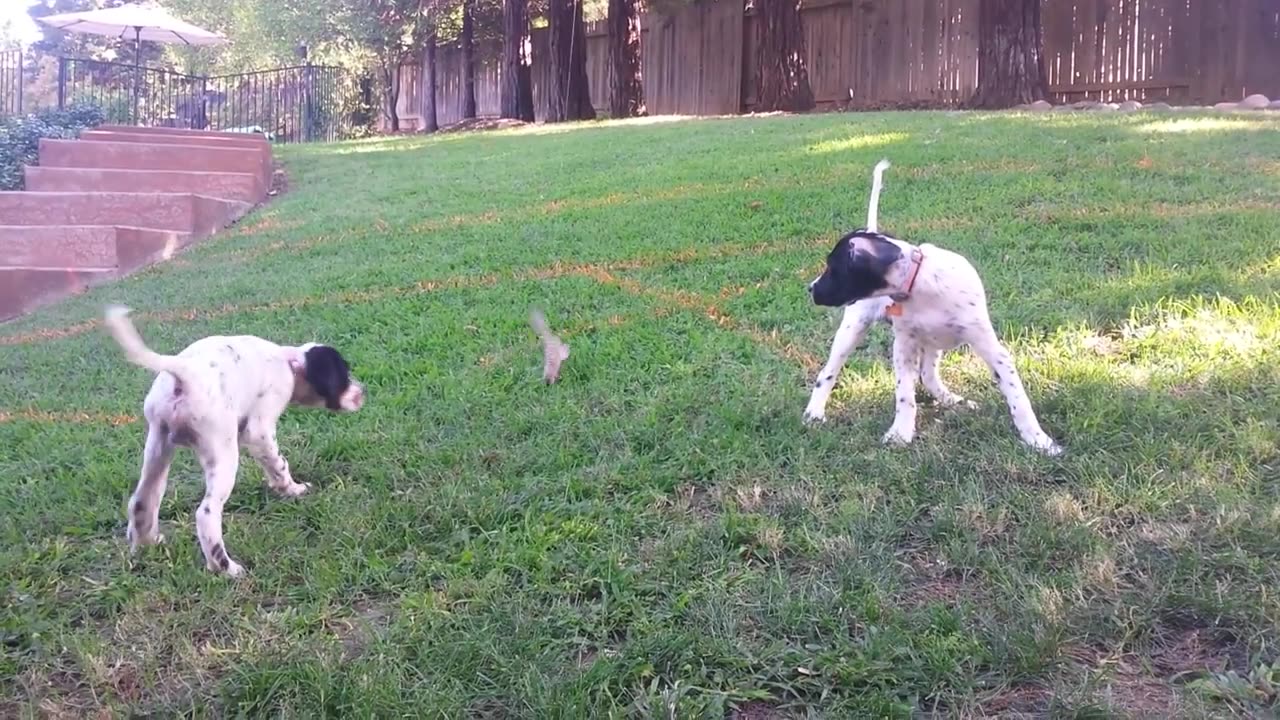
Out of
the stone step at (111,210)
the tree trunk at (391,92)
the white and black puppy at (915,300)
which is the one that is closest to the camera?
the white and black puppy at (915,300)

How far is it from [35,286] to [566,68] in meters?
14.1

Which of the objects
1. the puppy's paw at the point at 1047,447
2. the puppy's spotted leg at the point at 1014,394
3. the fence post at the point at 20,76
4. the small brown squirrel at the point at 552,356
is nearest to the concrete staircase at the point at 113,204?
the fence post at the point at 20,76

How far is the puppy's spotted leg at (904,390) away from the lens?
165 inches

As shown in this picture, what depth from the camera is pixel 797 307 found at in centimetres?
610

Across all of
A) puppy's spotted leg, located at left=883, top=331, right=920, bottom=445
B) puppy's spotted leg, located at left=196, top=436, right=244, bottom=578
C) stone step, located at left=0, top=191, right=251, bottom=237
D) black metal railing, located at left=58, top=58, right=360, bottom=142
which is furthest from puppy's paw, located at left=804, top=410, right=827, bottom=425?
black metal railing, located at left=58, top=58, right=360, bottom=142

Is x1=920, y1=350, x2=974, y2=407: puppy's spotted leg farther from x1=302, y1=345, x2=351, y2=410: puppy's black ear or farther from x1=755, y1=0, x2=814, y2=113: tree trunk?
x1=755, y1=0, x2=814, y2=113: tree trunk

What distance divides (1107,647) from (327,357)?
2980 millimetres

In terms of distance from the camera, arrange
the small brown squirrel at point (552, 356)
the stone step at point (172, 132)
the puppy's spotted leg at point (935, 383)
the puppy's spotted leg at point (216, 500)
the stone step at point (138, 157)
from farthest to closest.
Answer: the stone step at point (172, 132)
the stone step at point (138, 157)
the small brown squirrel at point (552, 356)
the puppy's spotted leg at point (935, 383)
the puppy's spotted leg at point (216, 500)

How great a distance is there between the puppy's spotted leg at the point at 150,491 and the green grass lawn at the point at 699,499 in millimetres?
72

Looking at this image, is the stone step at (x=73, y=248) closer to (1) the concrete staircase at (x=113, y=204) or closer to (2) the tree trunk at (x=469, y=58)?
(1) the concrete staircase at (x=113, y=204)

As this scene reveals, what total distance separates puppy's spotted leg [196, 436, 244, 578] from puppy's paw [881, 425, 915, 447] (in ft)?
7.94

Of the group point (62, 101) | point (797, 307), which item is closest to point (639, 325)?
point (797, 307)

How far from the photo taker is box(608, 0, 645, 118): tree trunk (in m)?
21.3

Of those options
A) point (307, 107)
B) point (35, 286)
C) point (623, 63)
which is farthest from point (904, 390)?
point (307, 107)
